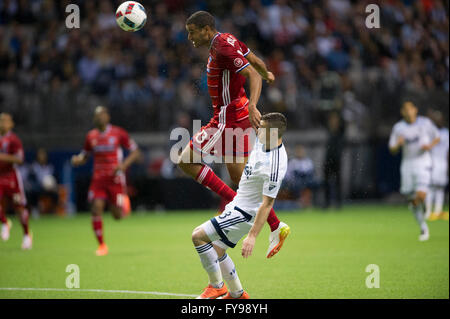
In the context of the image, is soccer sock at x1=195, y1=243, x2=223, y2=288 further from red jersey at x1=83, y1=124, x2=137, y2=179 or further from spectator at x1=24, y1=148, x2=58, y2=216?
spectator at x1=24, y1=148, x2=58, y2=216

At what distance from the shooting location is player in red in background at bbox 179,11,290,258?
758cm

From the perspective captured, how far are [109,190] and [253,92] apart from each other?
244 inches

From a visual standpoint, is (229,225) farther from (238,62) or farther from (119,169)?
(119,169)

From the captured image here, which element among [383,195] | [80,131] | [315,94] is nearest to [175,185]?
[80,131]

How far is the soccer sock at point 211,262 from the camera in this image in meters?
7.12

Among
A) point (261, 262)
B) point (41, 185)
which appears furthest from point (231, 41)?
point (41, 185)

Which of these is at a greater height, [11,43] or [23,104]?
[11,43]

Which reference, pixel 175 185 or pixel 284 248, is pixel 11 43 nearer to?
pixel 175 185

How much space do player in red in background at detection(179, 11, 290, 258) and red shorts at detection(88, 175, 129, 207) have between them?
5062mm

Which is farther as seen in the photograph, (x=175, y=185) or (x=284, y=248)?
(x=175, y=185)

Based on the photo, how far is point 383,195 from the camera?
74.7 ft

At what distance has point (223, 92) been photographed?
7957 millimetres

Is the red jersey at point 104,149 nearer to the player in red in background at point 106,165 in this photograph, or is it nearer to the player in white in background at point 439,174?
the player in red in background at point 106,165

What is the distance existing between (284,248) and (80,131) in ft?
36.3
